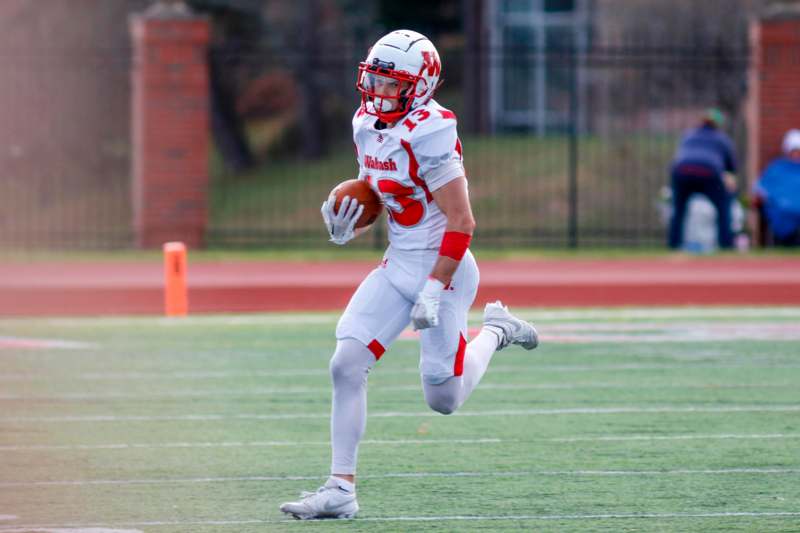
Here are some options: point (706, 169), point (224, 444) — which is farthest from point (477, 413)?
point (706, 169)

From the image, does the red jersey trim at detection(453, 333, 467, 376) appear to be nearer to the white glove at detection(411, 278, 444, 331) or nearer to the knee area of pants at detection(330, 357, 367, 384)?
the white glove at detection(411, 278, 444, 331)

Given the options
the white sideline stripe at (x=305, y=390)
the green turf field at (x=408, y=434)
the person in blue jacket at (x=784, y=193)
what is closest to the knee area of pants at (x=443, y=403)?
the green turf field at (x=408, y=434)

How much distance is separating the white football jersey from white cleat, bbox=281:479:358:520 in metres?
1.03

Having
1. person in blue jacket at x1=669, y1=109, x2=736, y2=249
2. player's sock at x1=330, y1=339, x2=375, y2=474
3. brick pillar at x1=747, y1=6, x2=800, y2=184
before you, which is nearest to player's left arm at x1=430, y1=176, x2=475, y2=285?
player's sock at x1=330, y1=339, x2=375, y2=474

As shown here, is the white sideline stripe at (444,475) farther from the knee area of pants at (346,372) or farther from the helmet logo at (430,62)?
the helmet logo at (430,62)

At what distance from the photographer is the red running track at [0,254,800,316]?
590 inches

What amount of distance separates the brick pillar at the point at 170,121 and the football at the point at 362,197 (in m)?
12.9

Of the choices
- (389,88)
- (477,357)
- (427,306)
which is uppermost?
(389,88)

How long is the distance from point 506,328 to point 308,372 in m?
3.51

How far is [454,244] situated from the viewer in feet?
20.9

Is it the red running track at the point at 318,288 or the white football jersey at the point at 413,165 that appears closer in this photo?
the white football jersey at the point at 413,165

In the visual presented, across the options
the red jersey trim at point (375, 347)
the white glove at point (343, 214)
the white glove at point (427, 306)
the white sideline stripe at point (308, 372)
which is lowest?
the white sideline stripe at point (308, 372)

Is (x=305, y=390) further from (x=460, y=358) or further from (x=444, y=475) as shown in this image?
(x=460, y=358)

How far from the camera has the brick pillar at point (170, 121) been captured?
754 inches
